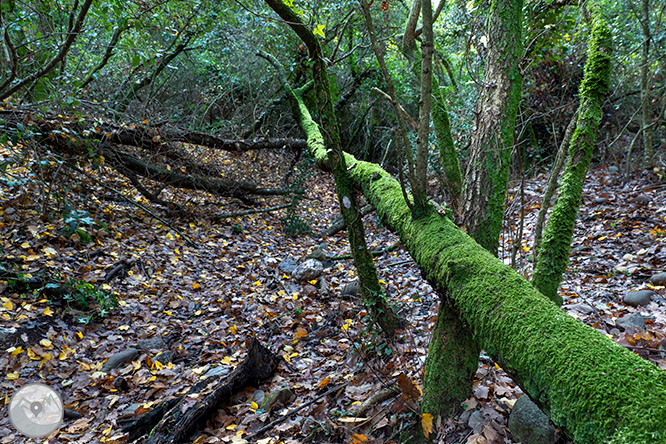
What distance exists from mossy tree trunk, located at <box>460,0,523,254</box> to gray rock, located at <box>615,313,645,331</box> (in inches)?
56.3

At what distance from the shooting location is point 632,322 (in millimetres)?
2893

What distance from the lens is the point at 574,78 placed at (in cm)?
734

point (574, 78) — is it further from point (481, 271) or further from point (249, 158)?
point (481, 271)

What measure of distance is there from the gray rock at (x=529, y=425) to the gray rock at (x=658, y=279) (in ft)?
8.03

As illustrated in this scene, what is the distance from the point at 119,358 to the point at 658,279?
17.1ft

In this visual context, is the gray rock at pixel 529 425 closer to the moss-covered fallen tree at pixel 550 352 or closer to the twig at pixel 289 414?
the moss-covered fallen tree at pixel 550 352

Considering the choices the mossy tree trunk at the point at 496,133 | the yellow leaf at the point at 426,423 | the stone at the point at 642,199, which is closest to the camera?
the yellow leaf at the point at 426,423

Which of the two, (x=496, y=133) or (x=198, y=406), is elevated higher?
(x=496, y=133)

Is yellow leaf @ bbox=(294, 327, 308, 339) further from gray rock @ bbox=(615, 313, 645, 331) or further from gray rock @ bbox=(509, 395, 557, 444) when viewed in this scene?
gray rock @ bbox=(615, 313, 645, 331)

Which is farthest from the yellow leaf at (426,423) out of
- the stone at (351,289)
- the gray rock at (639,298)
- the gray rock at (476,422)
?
the stone at (351,289)

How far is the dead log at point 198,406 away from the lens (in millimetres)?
2598

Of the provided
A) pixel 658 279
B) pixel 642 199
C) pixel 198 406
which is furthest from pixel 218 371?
pixel 642 199

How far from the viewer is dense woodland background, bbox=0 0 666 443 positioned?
287 cm

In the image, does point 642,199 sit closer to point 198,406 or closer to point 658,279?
point 658,279
